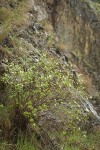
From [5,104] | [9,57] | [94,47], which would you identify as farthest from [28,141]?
[94,47]

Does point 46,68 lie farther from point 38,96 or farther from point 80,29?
point 80,29

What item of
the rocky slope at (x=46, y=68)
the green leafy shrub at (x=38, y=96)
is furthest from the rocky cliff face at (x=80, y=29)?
the green leafy shrub at (x=38, y=96)

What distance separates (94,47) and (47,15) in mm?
3871

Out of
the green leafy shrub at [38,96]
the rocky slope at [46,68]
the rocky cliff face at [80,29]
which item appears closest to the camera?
the green leafy shrub at [38,96]

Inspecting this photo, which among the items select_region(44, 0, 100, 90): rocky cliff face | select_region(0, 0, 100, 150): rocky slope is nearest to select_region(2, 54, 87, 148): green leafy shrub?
select_region(0, 0, 100, 150): rocky slope

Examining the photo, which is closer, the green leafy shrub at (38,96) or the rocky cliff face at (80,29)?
the green leafy shrub at (38,96)

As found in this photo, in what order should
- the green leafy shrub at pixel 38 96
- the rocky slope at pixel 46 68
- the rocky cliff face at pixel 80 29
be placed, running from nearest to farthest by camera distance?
the green leafy shrub at pixel 38 96 < the rocky slope at pixel 46 68 < the rocky cliff face at pixel 80 29

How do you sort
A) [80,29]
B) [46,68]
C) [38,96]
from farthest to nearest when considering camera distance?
[80,29], [46,68], [38,96]

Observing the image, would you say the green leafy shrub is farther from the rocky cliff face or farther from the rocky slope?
the rocky cliff face

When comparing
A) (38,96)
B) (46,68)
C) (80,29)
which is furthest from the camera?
(80,29)

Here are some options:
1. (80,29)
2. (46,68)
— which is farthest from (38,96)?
(80,29)

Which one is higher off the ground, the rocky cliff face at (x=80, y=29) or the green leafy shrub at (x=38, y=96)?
the green leafy shrub at (x=38, y=96)

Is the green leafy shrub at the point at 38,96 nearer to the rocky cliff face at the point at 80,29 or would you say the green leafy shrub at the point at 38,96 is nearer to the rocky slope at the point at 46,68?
the rocky slope at the point at 46,68

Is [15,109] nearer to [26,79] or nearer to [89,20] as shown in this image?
[26,79]
